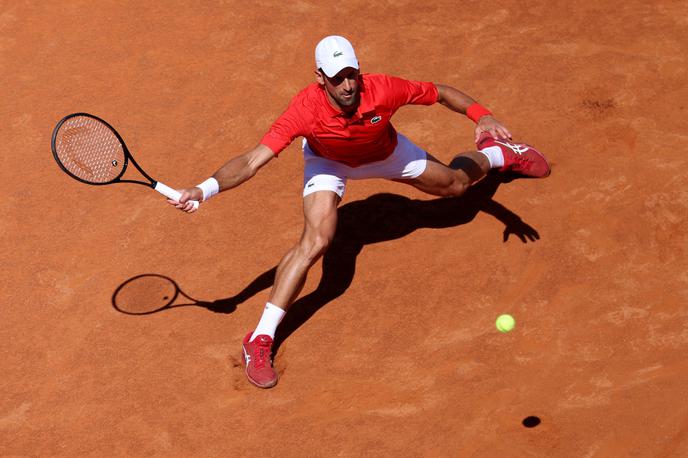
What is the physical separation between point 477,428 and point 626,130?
3650 mm

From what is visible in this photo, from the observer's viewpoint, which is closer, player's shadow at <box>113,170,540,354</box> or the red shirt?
the red shirt

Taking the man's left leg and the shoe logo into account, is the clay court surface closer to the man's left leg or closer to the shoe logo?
the man's left leg

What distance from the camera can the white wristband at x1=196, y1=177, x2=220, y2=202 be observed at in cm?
678

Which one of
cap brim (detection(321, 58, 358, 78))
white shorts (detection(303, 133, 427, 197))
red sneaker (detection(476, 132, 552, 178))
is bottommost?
red sneaker (detection(476, 132, 552, 178))

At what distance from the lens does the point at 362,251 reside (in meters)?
8.31

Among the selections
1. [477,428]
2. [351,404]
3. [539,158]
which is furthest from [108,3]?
[477,428]

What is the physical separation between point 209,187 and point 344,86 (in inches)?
48.6

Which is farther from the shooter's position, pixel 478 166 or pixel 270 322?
pixel 478 166

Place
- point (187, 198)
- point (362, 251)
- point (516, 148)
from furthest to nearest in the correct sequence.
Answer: point (516, 148) < point (362, 251) < point (187, 198)

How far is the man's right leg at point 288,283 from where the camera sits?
7.32 meters

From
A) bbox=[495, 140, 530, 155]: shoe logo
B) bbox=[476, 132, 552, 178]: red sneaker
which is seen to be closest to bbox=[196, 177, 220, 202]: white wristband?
bbox=[476, 132, 552, 178]: red sneaker

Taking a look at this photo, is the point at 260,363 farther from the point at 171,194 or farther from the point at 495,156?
the point at 495,156

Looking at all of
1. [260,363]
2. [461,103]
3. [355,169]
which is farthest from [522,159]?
[260,363]

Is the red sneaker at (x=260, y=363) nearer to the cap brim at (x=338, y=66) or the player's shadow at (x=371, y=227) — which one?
the player's shadow at (x=371, y=227)
